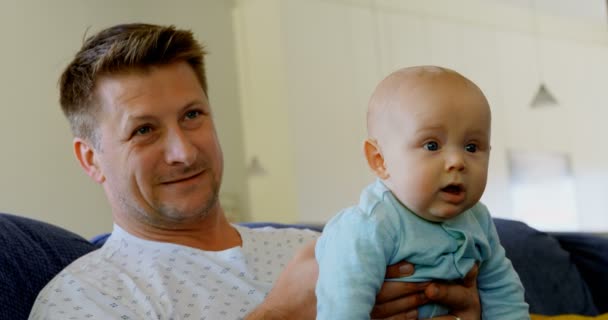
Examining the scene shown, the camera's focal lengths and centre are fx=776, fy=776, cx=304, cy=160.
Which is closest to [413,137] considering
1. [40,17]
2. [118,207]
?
[118,207]

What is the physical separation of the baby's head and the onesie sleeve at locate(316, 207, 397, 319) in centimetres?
7

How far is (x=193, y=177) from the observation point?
1646 millimetres

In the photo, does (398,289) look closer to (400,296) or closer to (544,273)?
(400,296)

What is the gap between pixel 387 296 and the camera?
1167mm

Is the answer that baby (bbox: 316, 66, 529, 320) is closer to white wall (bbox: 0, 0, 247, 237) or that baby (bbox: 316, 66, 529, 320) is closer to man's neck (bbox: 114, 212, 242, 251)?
man's neck (bbox: 114, 212, 242, 251)

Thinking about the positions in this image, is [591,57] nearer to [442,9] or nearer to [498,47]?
[498,47]

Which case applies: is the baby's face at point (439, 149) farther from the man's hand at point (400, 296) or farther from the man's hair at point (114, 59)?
the man's hair at point (114, 59)

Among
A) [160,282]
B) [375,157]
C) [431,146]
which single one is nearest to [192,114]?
[160,282]

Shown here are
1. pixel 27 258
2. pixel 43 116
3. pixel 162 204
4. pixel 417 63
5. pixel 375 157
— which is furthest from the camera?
pixel 417 63

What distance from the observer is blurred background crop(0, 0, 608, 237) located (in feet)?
16.0

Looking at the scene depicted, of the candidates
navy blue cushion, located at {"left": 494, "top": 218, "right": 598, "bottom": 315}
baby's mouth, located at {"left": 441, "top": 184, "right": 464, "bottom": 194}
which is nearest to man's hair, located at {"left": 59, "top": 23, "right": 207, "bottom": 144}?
baby's mouth, located at {"left": 441, "top": 184, "right": 464, "bottom": 194}

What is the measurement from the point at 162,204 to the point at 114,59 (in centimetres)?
32

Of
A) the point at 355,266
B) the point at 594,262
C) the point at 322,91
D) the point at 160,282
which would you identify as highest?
the point at 355,266

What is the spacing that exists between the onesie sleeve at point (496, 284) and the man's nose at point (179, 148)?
25.1 inches
